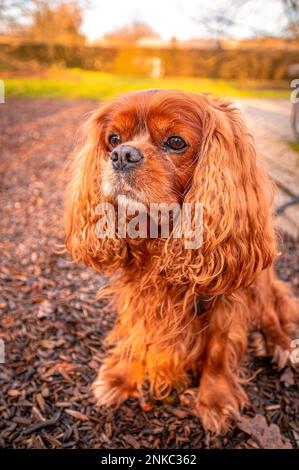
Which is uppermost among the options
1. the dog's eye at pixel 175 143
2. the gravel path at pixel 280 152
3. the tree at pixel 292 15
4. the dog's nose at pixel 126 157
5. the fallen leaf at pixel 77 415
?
the tree at pixel 292 15

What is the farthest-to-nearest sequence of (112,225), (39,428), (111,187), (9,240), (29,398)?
(9,240) < (29,398) < (39,428) < (112,225) < (111,187)

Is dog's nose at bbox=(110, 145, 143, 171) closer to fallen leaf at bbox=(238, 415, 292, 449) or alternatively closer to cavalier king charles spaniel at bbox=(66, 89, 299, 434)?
cavalier king charles spaniel at bbox=(66, 89, 299, 434)

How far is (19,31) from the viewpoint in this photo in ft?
60.2

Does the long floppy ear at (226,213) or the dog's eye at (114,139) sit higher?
the dog's eye at (114,139)

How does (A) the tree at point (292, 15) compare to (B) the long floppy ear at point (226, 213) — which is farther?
(A) the tree at point (292, 15)

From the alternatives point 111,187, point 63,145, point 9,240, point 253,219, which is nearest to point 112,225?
point 111,187

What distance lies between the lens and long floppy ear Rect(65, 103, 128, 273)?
6.76 ft

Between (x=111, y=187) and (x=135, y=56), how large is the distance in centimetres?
3017

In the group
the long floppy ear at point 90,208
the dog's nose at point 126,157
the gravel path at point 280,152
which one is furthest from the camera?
the gravel path at point 280,152

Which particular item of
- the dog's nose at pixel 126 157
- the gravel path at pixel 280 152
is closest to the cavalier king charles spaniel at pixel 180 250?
the dog's nose at pixel 126 157

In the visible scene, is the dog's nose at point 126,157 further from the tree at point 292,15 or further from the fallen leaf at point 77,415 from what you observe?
the tree at point 292,15

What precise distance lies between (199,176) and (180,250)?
1.20 feet

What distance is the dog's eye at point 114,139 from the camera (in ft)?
6.43
